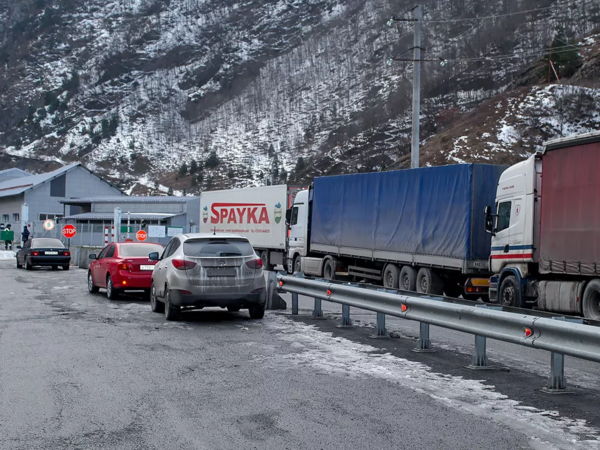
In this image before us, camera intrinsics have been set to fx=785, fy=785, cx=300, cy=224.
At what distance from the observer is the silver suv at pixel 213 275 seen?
13414 mm

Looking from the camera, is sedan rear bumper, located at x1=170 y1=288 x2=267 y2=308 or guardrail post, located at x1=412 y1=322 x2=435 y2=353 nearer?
guardrail post, located at x1=412 y1=322 x2=435 y2=353

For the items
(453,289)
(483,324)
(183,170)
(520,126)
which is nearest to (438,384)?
(483,324)

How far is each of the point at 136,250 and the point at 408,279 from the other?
7100 mm

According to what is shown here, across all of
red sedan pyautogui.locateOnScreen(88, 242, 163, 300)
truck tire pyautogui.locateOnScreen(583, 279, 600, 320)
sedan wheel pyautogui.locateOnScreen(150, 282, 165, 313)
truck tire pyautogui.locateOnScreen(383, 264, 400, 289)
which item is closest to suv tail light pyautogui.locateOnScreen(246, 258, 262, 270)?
sedan wheel pyautogui.locateOnScreen(150, 282, 165, 313)

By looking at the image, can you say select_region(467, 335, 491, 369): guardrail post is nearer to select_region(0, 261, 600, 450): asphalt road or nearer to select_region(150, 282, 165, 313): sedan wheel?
select_region(0, 261, 600, 450): asphalt road

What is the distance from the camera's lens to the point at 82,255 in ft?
128

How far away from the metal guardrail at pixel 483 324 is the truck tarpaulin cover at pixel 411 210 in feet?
21.1

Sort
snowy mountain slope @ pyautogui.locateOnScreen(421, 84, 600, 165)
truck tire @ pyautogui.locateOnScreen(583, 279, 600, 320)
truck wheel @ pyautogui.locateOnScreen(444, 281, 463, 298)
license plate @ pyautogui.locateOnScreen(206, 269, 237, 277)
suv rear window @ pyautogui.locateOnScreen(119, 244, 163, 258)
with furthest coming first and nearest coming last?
snowy mountain slope @ pyautogui.locateOnScreen(421, 84, 600, 165)
truck wheel @ pyautogui.locateOnScreen(444, 281, 463, 298)
suv rear window @ pyautogui.locateOnScreen(119, 244, 163, 258)
license plate @ pyautogui.locateOnScreen(206, 269, 237, 277)
truck tire @ pyautogui.locateOnScreen(583, 279, 600, 320)

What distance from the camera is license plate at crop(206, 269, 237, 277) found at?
44.2ft

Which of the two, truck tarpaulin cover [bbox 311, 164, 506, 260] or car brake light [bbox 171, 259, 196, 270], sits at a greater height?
truck tarpaulin cover [bbox 311, 164, 506, 260]

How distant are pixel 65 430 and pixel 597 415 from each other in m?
4.50

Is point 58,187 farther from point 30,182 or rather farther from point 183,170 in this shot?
point 183,170

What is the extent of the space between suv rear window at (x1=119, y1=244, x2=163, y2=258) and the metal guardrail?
7333 mm

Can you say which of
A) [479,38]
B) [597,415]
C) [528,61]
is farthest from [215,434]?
[479,38]
